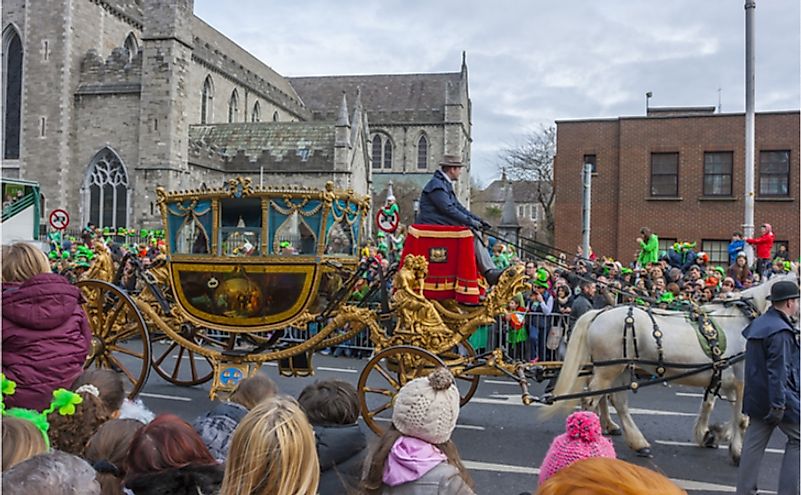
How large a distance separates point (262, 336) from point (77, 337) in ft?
11.9

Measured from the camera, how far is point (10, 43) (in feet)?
104

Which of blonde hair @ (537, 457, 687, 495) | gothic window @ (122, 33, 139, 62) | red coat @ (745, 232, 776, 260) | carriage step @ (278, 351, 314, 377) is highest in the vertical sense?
gothic window @ (122, 33, 139, 62)

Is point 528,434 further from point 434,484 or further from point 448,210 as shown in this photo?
point 434,484

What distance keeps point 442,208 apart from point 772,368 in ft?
11.1

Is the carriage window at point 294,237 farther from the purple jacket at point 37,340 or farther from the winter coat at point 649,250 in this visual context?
the winter coat at point 649,250

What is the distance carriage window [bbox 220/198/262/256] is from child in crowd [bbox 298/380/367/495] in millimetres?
3840

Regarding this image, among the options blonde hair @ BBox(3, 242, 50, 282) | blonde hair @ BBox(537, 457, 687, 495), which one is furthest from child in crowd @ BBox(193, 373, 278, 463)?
blonde hair @ BBox(537, 457, 687, 495)

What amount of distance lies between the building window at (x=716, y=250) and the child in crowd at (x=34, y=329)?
2006 cm

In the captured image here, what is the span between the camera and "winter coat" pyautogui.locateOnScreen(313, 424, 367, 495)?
11.5 ft

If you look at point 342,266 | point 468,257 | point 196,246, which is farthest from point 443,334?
point 196,246

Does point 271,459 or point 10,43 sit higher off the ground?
point 10,43

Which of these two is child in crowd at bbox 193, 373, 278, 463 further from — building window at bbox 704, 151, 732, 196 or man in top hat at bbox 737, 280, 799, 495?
building window at bbox 704, 151, 732, 196

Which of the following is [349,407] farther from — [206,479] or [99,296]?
[99,296]

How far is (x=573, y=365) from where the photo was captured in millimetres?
6770
